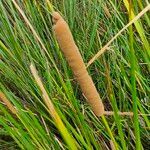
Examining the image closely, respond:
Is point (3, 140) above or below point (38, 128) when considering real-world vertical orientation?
below

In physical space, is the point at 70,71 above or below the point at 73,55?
below

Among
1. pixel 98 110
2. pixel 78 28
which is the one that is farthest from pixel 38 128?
pixel 78 28

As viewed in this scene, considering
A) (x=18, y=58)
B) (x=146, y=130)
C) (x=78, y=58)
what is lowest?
(x=146, y=130)

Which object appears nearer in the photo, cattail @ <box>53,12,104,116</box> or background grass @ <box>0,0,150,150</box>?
cattail @ <box>53,12,104,116</box>

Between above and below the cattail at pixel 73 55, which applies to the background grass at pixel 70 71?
below

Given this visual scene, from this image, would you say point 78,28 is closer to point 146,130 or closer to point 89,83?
point 146,130

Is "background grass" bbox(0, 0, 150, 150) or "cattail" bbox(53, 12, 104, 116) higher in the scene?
"cattail" bbox(53, 12, 104, 116)

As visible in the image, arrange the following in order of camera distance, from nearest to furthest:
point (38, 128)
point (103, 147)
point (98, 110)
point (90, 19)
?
1. point (98, 110)
2. point (38, 128)
3. point (103, 147)
4. point (90, 19)

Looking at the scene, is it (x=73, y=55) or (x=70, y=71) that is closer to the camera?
(x=73, y=55)
